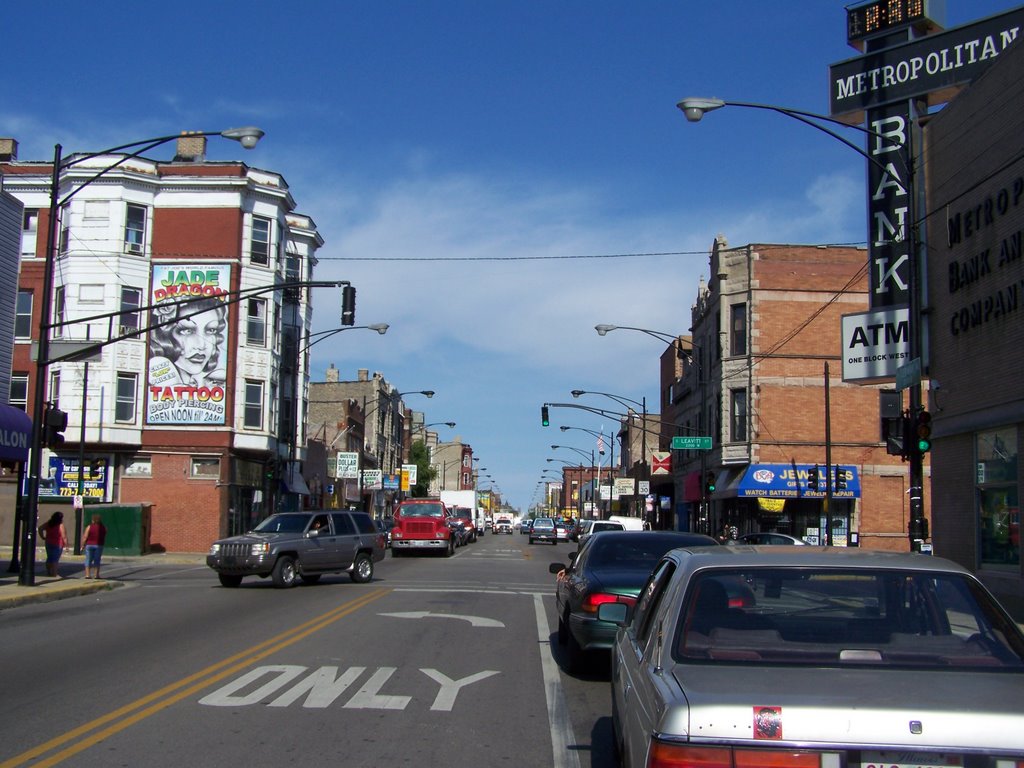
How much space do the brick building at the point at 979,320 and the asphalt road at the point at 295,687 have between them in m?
9.94

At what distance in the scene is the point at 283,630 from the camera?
1454cm

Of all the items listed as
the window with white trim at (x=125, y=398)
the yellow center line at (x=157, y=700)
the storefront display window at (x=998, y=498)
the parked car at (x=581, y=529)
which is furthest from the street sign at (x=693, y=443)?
the yellow center line at (x=157, y=700)

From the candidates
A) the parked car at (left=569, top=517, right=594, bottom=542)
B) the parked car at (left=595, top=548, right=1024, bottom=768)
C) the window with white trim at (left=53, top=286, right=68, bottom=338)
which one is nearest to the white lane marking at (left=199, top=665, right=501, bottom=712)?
the parked car at (left=595, top=548, right=1024, bottom=768)

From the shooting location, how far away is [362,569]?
24.9 m

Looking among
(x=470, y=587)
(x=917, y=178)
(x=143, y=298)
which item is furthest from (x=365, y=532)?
(x=143, y=298)

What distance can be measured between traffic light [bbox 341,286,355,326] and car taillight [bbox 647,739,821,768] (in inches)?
865

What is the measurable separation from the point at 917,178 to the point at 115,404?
32.0 meters

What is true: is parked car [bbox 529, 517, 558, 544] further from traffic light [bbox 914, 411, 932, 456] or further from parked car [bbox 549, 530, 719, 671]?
parked car [bbox 549, 530, 719, 671]

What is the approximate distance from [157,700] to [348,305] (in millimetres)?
16807

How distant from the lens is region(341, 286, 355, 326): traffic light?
25.2 meters

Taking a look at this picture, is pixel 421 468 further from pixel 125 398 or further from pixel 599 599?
pixel 599 599

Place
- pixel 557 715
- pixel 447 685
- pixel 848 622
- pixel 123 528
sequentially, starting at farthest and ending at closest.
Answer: pixel 123 528, pixel 447 685, pixel 557 715, pixel 848 622

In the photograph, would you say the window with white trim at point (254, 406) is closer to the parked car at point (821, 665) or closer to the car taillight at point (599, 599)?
the car taillight at point (599, 599)

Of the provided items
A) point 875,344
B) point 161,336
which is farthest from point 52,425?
point 161,336
